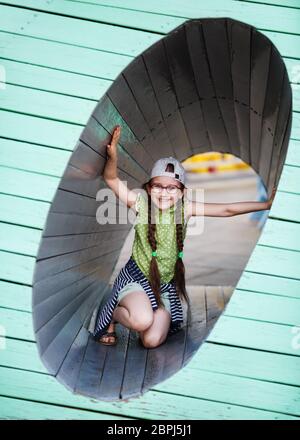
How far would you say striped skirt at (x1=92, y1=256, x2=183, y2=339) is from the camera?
8.59 feet

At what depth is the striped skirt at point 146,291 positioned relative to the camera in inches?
103

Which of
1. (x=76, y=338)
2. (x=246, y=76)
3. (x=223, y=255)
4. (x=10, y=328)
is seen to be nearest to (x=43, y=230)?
(x=10, y=328)

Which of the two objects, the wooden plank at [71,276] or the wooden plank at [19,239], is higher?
the wooden plank at [19,239]

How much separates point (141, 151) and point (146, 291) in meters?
0.99

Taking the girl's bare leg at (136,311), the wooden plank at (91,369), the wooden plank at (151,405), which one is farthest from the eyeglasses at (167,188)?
the wooden plank at (151,405)

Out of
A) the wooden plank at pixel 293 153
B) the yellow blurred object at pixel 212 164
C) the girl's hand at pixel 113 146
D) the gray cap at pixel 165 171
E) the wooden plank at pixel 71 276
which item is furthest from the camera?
the yellow blurred object at pixel 212 164

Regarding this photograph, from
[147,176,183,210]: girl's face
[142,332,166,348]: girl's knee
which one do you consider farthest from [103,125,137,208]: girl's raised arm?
[142,332,166,348]: girl's knee

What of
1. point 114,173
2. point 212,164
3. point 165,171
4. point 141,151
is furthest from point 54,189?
point 212,164

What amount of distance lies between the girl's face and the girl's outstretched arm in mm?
142

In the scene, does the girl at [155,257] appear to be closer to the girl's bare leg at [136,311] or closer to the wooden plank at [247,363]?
the girl's bare leg at [136,311]

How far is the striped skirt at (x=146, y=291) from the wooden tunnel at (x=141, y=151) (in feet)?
0.24

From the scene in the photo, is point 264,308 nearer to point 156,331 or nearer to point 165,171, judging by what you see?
point 156,331

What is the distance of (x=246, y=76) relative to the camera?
264 cm

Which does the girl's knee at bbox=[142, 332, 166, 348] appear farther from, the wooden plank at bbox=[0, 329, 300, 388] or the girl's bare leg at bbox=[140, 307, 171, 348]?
the wooden plank at bbox=[0, 329, 300, 388]
